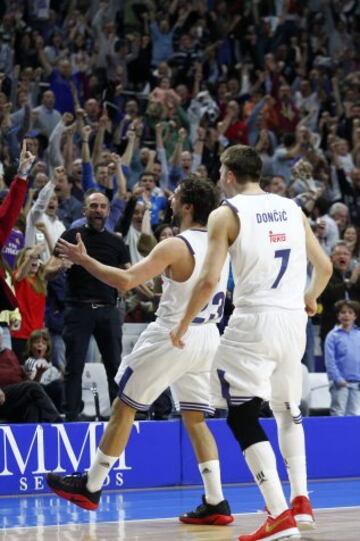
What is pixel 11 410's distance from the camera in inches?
432

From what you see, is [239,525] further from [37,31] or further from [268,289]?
[37,31]

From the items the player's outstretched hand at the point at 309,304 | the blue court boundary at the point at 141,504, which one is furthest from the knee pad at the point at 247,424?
the blue court boundary at the point at 141,504

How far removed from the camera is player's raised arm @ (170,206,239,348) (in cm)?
705

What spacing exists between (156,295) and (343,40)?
11494 millimetres

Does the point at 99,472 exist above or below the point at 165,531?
above

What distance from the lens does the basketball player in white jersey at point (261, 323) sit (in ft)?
23.1

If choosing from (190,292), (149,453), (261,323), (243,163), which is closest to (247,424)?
(261,323)

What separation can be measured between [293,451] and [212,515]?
3.92 feet

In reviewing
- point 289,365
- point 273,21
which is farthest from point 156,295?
point 273,21

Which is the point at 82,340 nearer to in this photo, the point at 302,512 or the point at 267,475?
the point at 302,512

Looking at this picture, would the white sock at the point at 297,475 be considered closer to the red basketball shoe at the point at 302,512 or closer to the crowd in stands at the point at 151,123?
the red basketball shoe at the point at 302,512

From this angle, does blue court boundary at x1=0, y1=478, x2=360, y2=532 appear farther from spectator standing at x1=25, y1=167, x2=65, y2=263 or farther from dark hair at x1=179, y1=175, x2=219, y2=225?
spectator standing at x1=25, y1=167, x2=65, y2=263

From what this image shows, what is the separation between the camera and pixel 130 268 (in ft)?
25.3

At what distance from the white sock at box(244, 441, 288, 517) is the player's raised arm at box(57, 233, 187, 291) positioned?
1.35m
